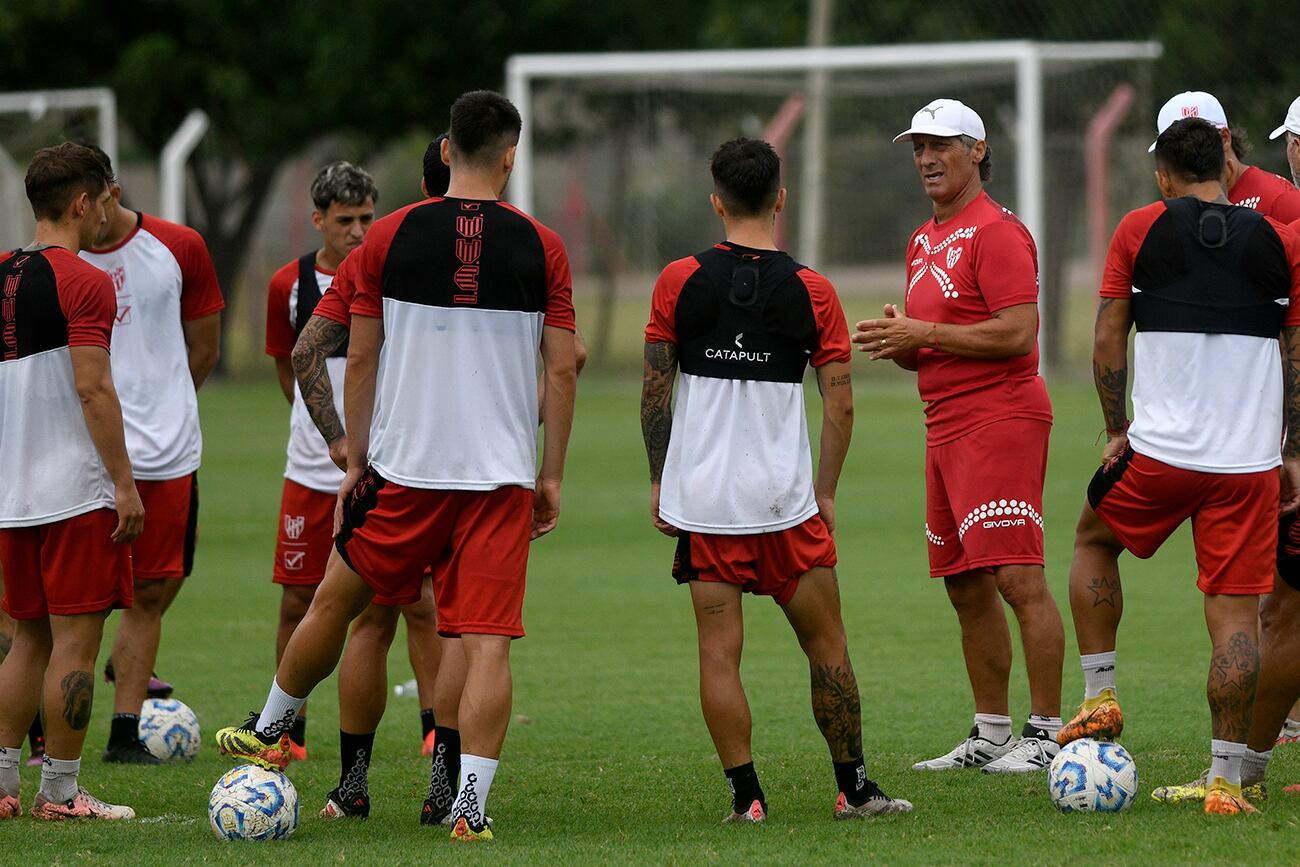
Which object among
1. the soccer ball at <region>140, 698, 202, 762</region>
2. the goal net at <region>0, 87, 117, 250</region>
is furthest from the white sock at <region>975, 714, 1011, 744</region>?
the goal net at <region>0, 87, 117, 250</region>

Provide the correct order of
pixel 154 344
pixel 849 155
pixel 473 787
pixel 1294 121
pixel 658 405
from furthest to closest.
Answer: pixel 849 155 → pixel 154 344 → pixel 1294 121 → pixel 658 405 → pixel 473 787

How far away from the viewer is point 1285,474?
20.7 feet

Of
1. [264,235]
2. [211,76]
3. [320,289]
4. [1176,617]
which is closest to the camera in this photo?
[320,289]

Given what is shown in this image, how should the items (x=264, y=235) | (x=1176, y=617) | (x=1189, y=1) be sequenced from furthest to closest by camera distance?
(x=264, y=235) < (x=1189, y=1) < (x=1176, y=617)

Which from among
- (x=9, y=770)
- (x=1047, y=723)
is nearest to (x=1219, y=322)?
(x=1047, y=723)

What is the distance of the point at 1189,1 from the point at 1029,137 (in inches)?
307

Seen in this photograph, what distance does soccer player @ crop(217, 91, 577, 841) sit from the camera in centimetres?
597

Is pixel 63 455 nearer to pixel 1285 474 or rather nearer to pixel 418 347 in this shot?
pixel 418 347

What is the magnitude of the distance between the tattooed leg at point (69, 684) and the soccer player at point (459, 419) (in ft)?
2.27

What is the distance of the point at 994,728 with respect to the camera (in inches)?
283

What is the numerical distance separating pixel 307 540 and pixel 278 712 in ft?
6.62

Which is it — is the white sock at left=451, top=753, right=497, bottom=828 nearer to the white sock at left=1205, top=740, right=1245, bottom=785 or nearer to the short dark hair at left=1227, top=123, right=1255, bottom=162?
the white sock at left=1205, top=740, right=1245, bottom=785

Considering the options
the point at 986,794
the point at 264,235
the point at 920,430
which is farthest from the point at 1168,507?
the point at 264,235

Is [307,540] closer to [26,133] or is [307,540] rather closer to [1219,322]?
[1219,322]
